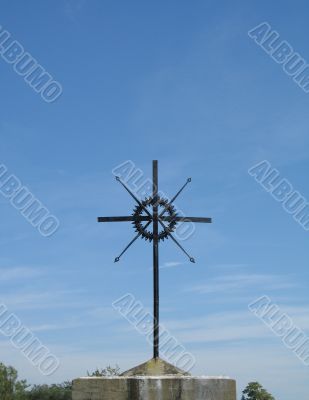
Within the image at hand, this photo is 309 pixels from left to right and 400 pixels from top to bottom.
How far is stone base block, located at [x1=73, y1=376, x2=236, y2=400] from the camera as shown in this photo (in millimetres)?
8266

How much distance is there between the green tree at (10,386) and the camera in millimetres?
55281

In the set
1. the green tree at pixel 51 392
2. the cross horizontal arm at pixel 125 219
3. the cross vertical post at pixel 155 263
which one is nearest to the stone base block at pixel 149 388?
the cross vertical post at pixel 155 263

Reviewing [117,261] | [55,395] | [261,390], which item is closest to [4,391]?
[55,395]

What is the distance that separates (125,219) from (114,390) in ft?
9.27

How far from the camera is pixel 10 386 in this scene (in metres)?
56.9

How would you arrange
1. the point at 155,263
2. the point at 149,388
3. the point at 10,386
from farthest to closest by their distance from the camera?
the point at 10,386 < the point at 155,263 < the point at 149,388

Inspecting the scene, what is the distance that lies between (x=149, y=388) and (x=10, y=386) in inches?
2078

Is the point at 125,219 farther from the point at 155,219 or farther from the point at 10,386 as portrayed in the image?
the point at 10,386

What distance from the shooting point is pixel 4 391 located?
55375 millimetres

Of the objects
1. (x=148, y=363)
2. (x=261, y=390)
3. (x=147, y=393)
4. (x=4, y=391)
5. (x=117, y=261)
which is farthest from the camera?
(x=261, y=390)

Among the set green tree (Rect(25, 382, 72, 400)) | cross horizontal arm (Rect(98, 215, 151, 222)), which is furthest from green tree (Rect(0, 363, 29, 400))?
cross horizontal arm (Rect(98, 215, 151, 222))

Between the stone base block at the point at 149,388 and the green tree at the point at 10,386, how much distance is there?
5011cm

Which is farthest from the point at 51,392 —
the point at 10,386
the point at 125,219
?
the point at 125,219

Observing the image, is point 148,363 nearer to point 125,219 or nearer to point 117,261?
point 117,261
